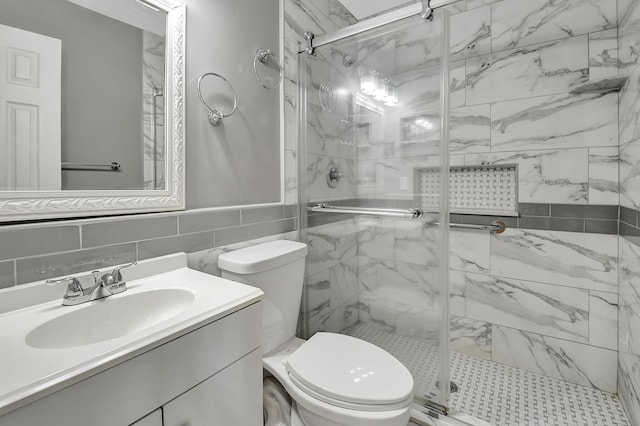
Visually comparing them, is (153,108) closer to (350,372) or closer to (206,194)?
(206,194)

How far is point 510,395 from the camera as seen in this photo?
176 cm

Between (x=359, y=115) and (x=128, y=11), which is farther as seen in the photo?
(x=359, y=115)

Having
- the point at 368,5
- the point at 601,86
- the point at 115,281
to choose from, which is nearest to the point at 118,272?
the point at 115,281

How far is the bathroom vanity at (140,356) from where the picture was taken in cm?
57

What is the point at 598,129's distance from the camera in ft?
5.76

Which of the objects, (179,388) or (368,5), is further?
(368,5)

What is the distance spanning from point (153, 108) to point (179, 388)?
0.96 metres

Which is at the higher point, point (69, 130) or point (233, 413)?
point (69, 130)

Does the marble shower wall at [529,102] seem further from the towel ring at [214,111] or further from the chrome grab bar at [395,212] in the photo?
the towel ring at [214,111]

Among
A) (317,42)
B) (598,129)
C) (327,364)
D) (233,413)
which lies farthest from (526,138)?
(233,413)

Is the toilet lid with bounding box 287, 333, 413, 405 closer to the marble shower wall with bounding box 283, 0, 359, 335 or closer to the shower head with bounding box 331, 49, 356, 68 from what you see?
the marble shower wall with bounding box 283, 0, 359, 335

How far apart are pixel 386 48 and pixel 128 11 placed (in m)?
1.11

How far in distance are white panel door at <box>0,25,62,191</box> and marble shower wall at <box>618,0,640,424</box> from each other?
2.28 metres

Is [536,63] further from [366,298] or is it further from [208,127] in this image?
[208,127]
